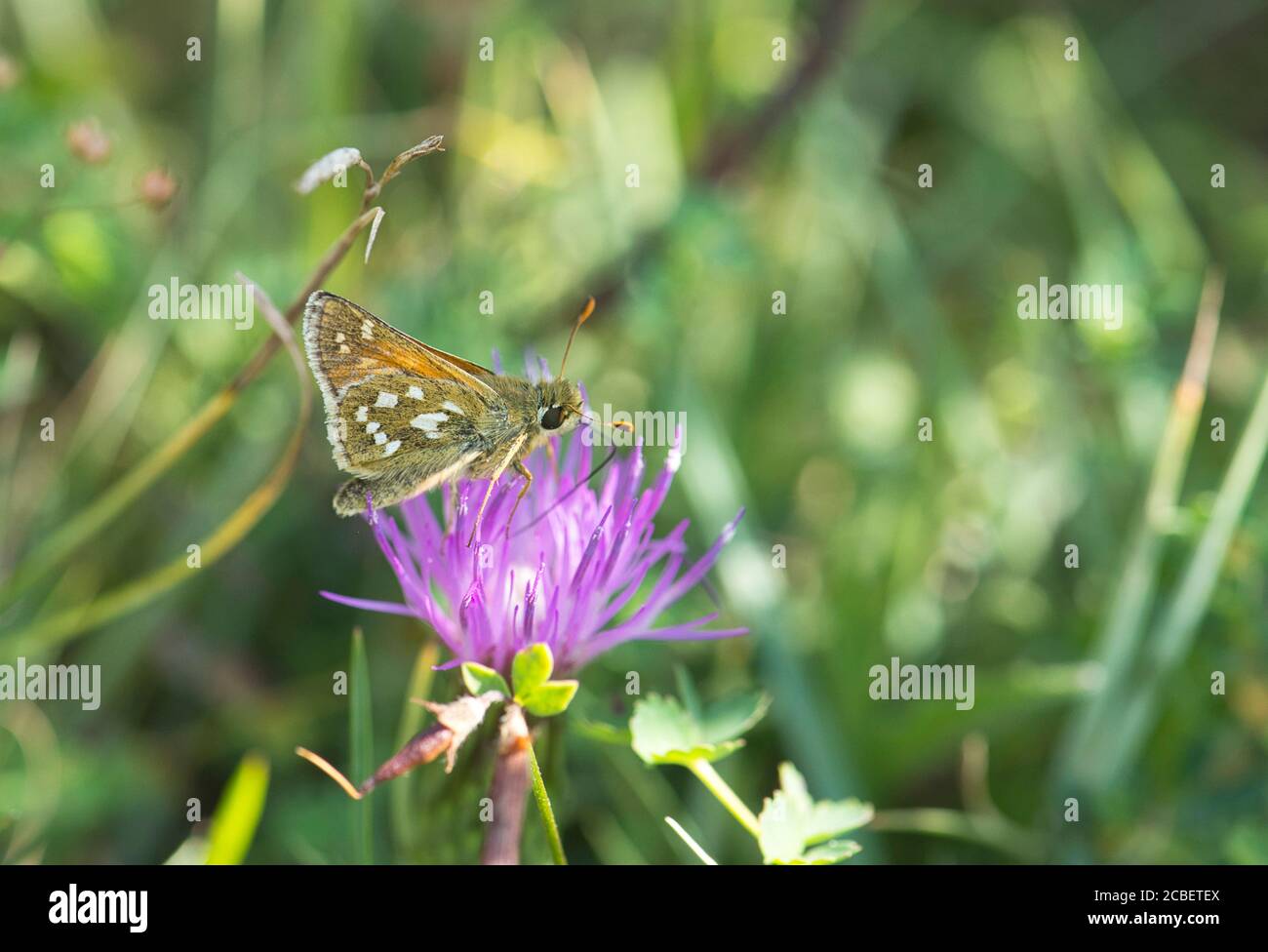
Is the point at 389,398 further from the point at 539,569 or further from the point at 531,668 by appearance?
the point at 531,668

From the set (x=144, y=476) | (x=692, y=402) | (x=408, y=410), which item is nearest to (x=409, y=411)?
(x=408, y=410)

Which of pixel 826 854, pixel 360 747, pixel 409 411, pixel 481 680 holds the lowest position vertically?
pixel 826 854

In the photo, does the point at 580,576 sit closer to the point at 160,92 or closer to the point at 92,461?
the point at 92,461

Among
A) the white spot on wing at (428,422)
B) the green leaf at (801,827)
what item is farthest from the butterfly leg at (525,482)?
the green leaf at (801,827)

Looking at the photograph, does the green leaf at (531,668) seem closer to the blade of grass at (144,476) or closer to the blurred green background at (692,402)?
the blurred green background at (692,402)

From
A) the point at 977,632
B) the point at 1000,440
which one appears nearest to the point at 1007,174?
the point at 1000,440
